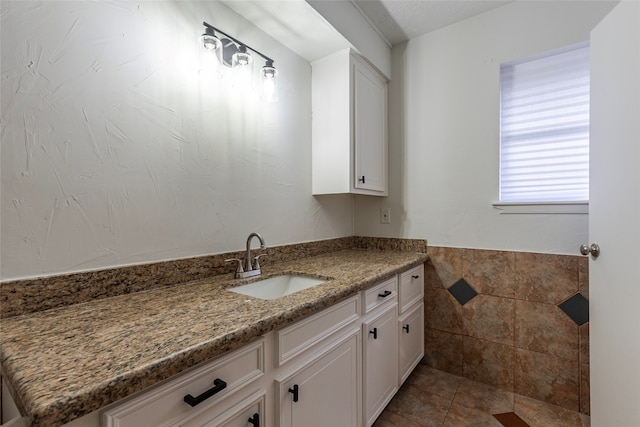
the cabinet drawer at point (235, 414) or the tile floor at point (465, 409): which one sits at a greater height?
the cabinet drawer at point (235, 414)

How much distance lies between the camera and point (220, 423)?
2.44 feet

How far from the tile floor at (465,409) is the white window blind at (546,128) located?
47.8 inches

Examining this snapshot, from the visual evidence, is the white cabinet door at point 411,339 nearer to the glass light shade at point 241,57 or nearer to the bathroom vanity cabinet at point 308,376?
the bathroom vanity cabinet at point 308,376

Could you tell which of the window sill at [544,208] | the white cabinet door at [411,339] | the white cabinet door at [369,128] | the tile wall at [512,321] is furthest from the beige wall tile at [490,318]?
the white cabinet door at [369,128]

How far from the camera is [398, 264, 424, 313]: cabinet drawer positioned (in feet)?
5.71

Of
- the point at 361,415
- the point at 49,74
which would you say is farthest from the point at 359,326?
the point at 49,74

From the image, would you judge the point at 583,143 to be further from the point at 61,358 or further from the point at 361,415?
the point at 61,358

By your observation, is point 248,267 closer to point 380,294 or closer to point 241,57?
point 380,294

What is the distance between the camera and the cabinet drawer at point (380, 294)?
1382 millimetres

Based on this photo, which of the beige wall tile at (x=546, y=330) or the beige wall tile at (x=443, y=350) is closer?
the beige wall tile at (x=546, y=330)

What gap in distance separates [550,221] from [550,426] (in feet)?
3.64

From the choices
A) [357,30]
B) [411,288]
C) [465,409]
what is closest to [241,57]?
[357,30]

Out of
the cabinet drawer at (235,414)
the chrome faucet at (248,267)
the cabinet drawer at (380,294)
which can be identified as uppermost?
the chrome faucet at (248,267)

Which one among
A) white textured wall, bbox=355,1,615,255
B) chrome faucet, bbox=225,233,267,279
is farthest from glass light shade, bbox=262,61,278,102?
white textured wall, bbox=355,1,615,255
